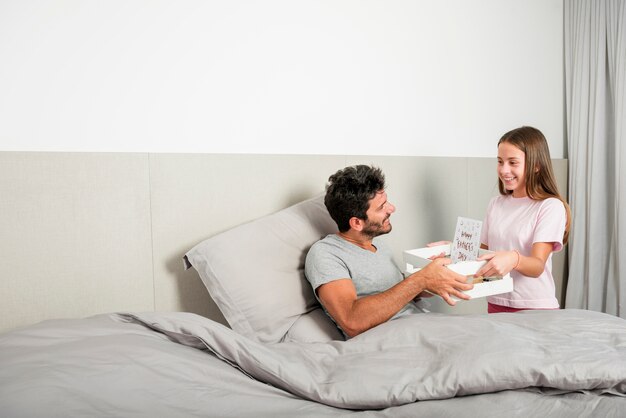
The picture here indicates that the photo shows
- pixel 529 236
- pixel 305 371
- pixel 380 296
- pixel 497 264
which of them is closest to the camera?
pixel 305 371

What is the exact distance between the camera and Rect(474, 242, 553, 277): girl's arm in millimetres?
1596

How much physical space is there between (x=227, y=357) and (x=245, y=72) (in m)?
1.07

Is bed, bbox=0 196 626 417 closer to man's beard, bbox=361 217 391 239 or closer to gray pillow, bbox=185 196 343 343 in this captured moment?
gray pillow, bbox=185 196 343 343

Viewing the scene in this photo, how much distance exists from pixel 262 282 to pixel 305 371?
0.44 metres

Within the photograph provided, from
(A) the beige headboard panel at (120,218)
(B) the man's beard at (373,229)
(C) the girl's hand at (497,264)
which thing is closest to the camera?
(A) the beige headboard panel at (120,218)

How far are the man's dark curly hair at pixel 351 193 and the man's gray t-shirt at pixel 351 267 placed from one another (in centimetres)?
9

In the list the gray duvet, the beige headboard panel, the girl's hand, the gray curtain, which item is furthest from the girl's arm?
the gray curtain

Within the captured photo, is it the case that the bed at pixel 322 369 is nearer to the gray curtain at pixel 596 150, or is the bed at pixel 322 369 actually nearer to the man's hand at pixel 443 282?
the man's hand at pixel 443 282

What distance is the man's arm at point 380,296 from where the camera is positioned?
1451 millimetres

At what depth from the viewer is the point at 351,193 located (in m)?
1.66

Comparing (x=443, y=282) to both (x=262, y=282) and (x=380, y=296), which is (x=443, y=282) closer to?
(x=380, y=296)

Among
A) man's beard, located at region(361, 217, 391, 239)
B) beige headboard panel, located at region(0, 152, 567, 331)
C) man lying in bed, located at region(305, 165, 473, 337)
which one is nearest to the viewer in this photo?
beige headboard panel, located at region(0, 152, 567, 331)

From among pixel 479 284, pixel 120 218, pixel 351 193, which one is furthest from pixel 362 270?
pixel 120 218

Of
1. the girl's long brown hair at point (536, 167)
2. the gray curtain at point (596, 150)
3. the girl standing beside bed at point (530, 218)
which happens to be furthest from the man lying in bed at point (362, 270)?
the gray curtain at point (596, 150)
